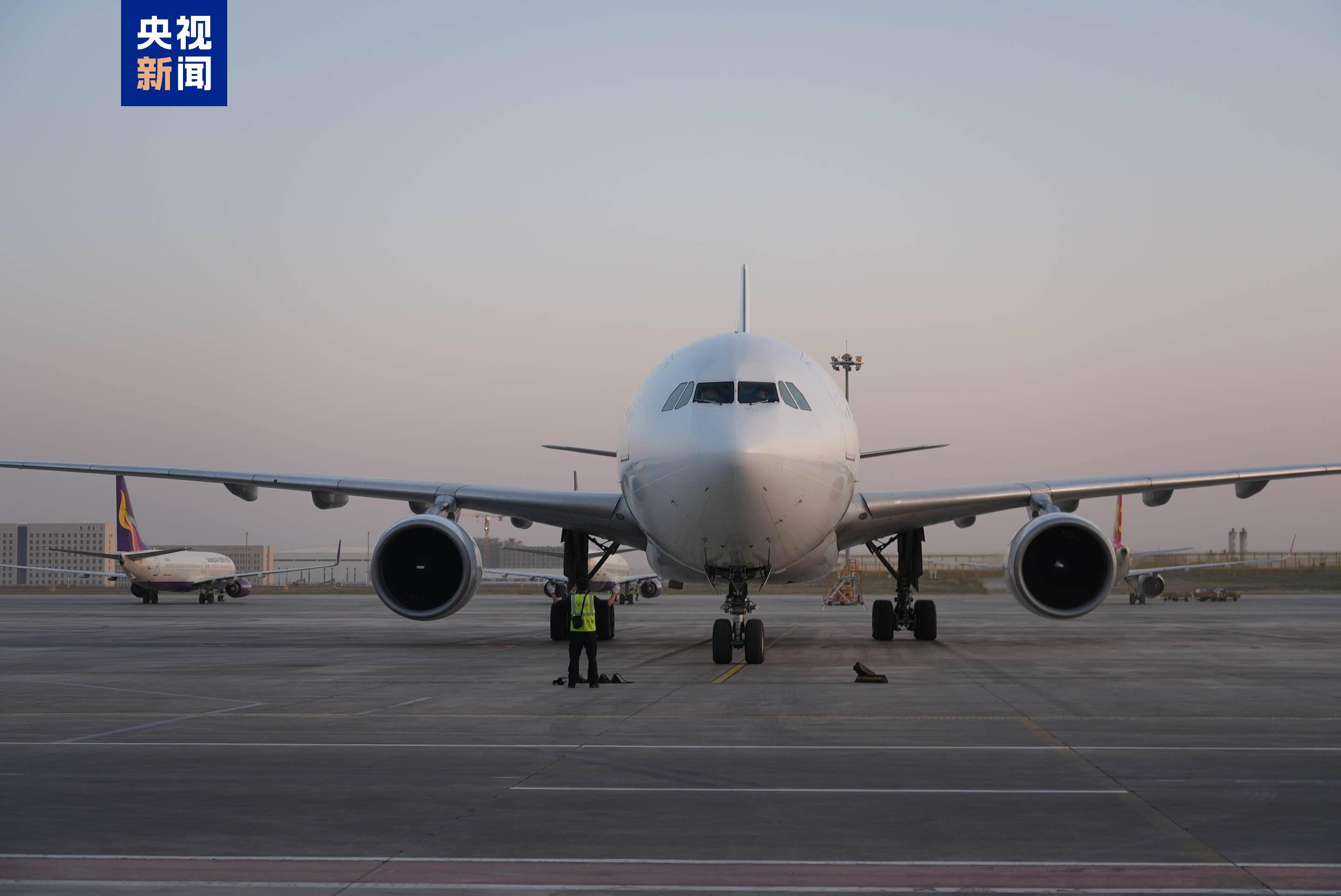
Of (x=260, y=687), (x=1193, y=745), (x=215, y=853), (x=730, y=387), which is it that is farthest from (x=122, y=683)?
(x=1193, y=745)

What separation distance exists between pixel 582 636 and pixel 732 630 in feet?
10.9

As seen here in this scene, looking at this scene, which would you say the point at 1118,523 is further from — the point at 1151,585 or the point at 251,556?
the point at 251,556

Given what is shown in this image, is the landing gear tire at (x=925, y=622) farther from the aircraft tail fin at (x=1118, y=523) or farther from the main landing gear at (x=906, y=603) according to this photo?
the aircraft tail fin at (x=1118, y=523)

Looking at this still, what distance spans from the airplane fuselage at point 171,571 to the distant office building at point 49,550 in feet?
251

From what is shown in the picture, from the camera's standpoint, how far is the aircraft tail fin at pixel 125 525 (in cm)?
5484

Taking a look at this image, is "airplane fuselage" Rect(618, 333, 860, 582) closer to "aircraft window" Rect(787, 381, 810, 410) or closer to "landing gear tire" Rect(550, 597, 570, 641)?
"aircraft window" Rect(787, 381, 810, 410)

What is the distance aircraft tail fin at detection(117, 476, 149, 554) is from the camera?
180ft

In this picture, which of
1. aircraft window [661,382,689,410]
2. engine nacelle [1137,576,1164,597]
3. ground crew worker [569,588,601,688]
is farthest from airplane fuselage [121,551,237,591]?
aircraft window [661,382,689,410]

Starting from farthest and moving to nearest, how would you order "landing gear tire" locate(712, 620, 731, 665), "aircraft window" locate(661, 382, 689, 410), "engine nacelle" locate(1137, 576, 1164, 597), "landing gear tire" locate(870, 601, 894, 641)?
"engine nacelle" locate(1137, 576, 1164, 597) < "landing gear tire" locate(870, 601, 894, 641) < "landing gear tire" locate(712, 620, 731, 665) < "aircraft window" locate(661, 382, 689, 410)

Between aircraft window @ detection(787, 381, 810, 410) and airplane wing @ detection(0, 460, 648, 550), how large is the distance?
4465 millimetres

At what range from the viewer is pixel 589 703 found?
12141 millimetres

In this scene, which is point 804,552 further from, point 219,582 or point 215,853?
point 219,582

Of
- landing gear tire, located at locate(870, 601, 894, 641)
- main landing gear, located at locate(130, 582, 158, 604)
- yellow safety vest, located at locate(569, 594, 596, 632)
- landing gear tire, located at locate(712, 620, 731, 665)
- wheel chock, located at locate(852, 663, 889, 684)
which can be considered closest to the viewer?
wheel chock, located at locate(852, 663, 889, 684)

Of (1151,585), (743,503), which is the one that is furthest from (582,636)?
(1151,585)
